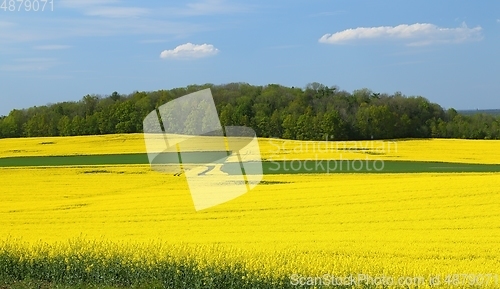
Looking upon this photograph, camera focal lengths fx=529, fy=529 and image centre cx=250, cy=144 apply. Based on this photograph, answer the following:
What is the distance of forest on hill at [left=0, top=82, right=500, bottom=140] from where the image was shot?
40.4m

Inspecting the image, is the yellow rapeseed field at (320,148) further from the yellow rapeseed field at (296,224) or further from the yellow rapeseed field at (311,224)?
the yellow rapeseed field at (311,224)

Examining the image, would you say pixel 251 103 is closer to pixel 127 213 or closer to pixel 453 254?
pixel 127 213

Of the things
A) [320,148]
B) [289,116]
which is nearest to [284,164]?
[320,148]

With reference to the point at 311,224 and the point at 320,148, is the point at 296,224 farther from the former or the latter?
the point at 320,148

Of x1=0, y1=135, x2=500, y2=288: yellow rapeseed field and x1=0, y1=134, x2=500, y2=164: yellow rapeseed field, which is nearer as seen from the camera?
x1=0, y1=135, x2=500, y2=288: yellow rapeseed field

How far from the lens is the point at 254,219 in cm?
1305

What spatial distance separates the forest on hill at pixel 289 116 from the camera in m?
40.4

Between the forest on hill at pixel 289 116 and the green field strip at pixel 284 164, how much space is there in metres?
9.14

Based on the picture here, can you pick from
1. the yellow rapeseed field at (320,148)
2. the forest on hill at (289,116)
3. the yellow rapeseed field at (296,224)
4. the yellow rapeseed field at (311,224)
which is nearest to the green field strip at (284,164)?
the yellow rapeseed field at (320,148)

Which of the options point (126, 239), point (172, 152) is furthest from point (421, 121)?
point (126, 239)

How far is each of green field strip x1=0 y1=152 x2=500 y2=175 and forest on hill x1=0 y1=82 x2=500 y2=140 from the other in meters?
9.14

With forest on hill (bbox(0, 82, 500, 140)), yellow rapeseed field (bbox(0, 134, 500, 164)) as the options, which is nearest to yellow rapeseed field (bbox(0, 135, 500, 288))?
yellow rapeseed field (bbox(0, 134, 500, 164))

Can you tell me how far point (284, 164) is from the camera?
2698 cm

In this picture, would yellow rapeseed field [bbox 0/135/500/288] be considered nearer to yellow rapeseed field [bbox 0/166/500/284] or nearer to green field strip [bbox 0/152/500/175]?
yellow rapeseed field [bbox 0/166/500/284]
